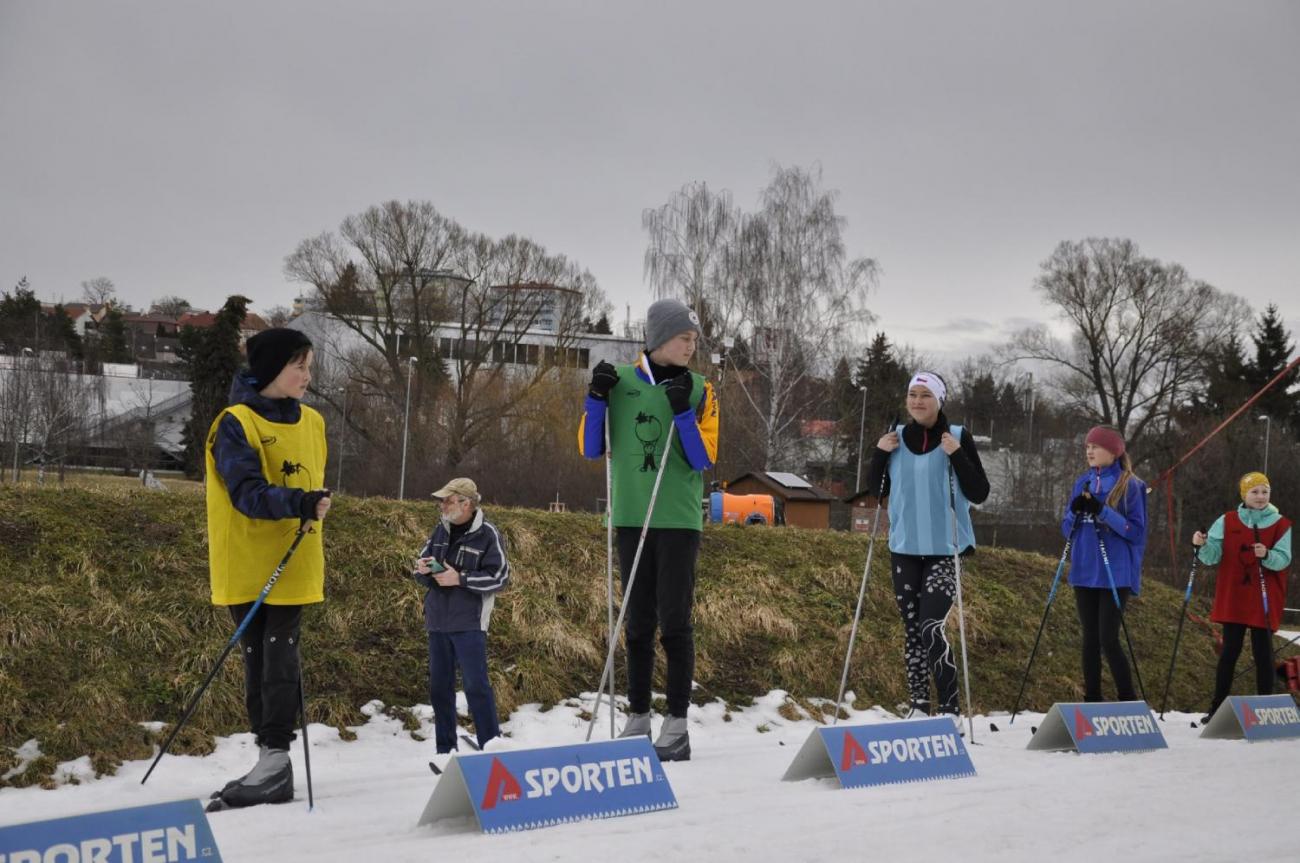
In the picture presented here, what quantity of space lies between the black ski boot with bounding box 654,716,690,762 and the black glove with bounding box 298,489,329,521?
2.05 m

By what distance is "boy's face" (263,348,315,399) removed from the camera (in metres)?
4.32

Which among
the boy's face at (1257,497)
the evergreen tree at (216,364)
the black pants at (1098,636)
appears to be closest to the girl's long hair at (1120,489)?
the black pants at (1098,636)

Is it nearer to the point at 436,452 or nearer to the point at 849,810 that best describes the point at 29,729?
the point at 849,810

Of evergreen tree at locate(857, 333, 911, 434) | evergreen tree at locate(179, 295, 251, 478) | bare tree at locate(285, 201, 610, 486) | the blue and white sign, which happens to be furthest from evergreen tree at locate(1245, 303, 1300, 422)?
the blue and white sign

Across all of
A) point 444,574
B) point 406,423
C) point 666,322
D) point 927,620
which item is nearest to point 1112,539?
point 927,620

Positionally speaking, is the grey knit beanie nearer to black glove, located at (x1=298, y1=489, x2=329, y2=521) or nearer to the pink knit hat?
black glove, located at (x1=298, y1=489, x2=329, y2=521)

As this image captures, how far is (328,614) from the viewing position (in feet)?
22.9

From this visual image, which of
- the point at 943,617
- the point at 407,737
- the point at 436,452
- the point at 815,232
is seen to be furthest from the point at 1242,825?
the point at 436,452

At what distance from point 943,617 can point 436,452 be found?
3637 cm

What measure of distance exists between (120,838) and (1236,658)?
7.24m

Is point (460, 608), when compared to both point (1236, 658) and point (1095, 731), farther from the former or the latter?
point (1236, 658)

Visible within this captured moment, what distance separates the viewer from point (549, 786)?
3.82m

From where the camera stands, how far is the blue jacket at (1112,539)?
7000mm

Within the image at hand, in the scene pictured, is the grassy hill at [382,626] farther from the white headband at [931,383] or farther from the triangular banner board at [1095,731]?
the white headband at [931,383]
